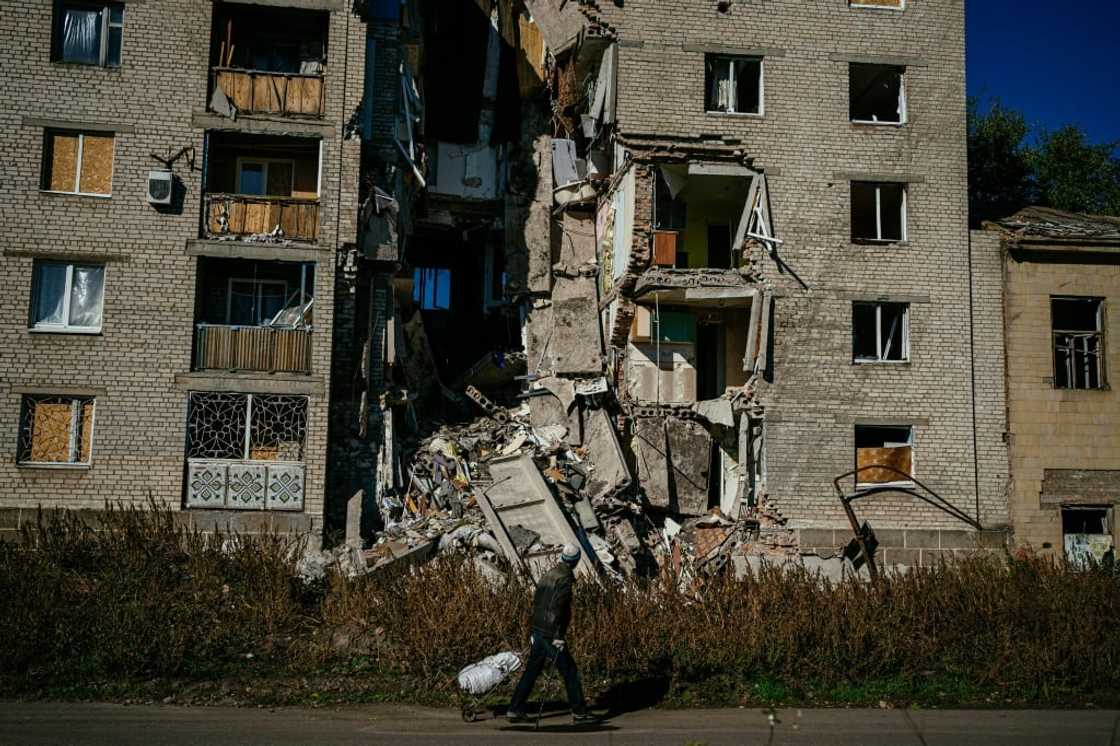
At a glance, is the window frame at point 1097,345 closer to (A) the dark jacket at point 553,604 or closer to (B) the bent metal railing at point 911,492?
(B) the bent metal railing at point 911,492

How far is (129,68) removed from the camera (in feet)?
61.0

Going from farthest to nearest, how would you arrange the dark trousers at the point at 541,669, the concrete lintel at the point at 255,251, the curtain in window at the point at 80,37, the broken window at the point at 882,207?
the broken window at the point at 882,207
the curtain in window at the point at 80,37
the concrete lintel at the point at 255,251
the dark trousers at the point at 541,669

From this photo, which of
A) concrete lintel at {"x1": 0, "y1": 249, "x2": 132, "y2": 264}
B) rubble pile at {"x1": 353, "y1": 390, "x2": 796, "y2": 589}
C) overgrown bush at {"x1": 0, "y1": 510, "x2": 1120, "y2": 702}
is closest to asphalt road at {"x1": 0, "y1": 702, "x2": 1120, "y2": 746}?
overgrown bush at {"x1": 0, "y1": 510, "x2": 1120, "y2": 702}

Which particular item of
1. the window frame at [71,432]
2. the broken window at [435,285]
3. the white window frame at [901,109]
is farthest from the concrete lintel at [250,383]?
the white window frame at [901,109]

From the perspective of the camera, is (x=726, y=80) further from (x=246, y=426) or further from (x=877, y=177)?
(x=246, y=426)

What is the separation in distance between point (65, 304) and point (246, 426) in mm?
4288

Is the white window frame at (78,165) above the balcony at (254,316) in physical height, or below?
above

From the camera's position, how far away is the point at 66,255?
→ 1798 cm

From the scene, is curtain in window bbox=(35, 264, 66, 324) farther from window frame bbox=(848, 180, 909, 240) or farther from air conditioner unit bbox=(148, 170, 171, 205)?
window frame bbox=(848, 180, 909, 240)

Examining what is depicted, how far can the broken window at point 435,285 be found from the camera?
3061 centimetres

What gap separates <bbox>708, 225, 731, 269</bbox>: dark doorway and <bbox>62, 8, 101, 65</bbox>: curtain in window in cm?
1410

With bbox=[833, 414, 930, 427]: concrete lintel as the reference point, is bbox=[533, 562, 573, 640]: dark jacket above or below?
below

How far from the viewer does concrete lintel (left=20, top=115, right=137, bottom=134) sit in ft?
59.5

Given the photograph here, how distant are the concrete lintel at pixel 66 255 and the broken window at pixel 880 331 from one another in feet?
50.6
